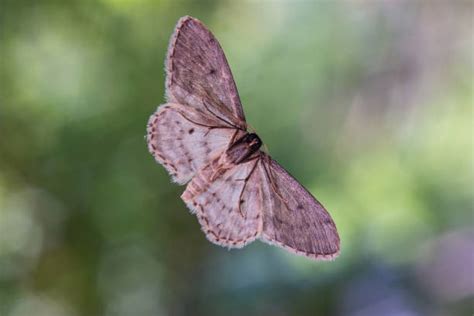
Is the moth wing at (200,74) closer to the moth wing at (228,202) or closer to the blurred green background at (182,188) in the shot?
the moth wing at (228,202)

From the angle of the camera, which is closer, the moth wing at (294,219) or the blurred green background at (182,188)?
the moth wing at (294,219)

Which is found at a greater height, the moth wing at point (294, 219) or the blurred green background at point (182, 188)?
the blurred green background at point (182, 188)

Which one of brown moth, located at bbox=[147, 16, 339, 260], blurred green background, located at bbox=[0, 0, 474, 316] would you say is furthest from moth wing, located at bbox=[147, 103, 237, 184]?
blurred green background, located at bbox=[0, 0, 474, 316]

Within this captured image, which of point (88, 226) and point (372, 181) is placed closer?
point (88, 226)

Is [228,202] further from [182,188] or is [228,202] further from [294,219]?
[182,188]

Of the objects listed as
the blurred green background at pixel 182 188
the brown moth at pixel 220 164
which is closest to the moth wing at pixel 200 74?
the brown moth at pixel 220 164

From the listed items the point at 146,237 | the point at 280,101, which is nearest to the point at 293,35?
the point at 280,101

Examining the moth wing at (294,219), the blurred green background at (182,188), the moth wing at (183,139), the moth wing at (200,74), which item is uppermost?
the blurred green background at (182,188)

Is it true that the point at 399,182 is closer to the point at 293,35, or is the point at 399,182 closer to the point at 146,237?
the point at 293,35

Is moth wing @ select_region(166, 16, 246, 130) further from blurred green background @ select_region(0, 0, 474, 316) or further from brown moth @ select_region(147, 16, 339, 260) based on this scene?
blurred green background @ select_region(0, 0, 474, 316)
